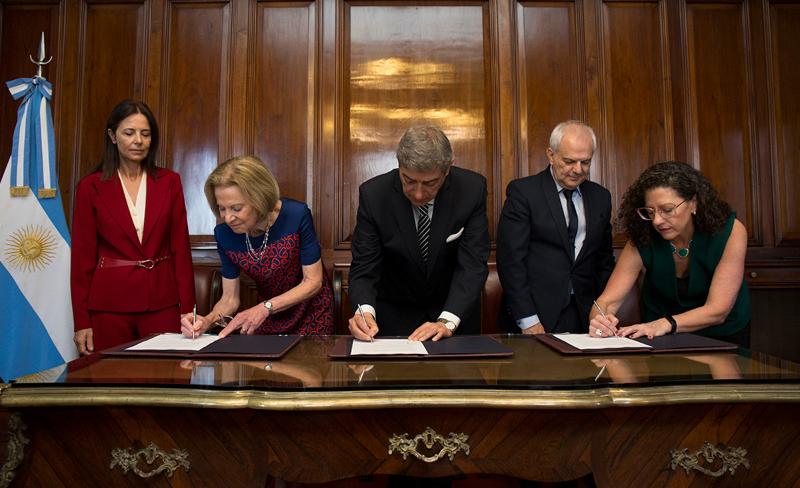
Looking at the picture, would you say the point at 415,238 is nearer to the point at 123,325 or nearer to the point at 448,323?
the point at 448,323

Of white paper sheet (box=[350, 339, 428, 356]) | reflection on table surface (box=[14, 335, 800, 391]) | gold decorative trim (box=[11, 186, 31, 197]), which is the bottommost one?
reflection on table surface (box=[14, 335, 800, 391])

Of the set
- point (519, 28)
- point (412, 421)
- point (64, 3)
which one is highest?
point (64, 3)

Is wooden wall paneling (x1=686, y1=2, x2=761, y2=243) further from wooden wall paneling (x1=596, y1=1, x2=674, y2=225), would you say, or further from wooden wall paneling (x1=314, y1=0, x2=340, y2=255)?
wooden wall paneling (x1=314, y1=0, x2=340, y2=255)

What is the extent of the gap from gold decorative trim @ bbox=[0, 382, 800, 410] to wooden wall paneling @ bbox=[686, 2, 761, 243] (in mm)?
2866

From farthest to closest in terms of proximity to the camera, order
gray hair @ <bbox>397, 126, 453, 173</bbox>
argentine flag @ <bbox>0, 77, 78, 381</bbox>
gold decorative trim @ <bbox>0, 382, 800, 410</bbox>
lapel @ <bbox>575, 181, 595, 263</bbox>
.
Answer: argentine flag @ <bbox>0, 77, 78, 381</bbox> < lapel @ <bbox>575, 181, 595, 263</bbox> < gray hair @ <bbox>397, 126, 453, 173</bbox> < gold decorative trim @ <bbox>0, 382, 800, 410</bbox>

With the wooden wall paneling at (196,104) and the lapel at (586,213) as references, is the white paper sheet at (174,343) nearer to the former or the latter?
the lapel at (586,213)

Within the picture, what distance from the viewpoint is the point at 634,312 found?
2.45m

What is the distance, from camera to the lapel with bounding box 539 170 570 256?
2.33 m

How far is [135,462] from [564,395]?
0.93 metres

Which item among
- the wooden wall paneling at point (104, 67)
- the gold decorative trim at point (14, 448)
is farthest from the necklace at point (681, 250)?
the wooden wall paneling at point (104, 67)

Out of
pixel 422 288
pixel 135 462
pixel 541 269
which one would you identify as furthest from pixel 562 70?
pixel 135 462

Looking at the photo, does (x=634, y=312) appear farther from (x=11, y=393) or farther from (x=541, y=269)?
(x=11, y=393)

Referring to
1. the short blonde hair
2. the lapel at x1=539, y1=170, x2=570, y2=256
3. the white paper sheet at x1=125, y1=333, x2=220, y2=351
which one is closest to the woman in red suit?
the short blonde hair

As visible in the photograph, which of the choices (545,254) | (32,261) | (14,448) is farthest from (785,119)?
(32,261)
